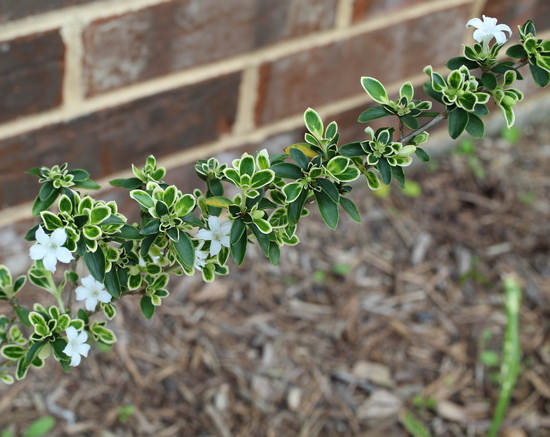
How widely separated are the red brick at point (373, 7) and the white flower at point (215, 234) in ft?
3.65

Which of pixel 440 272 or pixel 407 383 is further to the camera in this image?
pixel 440 272

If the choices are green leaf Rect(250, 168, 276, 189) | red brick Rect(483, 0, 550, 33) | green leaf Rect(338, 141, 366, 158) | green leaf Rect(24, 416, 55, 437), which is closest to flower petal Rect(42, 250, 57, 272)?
green leaf Rect(250, 168, 276, 189)

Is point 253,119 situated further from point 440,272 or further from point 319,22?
point 440,272

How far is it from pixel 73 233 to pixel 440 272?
1.41m

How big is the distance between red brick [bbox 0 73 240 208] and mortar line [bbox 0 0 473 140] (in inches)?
0.6

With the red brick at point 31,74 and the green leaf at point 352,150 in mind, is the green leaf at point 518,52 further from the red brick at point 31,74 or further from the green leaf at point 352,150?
the red brick at point 31,74

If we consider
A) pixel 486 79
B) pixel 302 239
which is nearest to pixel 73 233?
pixel 486 79

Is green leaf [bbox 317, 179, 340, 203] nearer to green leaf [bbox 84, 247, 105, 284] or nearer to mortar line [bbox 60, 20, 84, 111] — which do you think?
green leaf [bbox 84, 247, 105, 284]

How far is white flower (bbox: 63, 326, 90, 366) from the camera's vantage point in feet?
2.42

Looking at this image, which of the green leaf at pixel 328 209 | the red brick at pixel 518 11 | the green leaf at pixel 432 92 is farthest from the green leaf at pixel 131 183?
the red brick at pixel 518 11

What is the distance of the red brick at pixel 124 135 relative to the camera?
4.89 ft

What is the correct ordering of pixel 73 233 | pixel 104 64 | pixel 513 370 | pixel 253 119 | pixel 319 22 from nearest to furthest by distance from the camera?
pixel 73 233 < pixel 104 64 < pixel 513 370 < pixel 319 22 < pixel 253 119

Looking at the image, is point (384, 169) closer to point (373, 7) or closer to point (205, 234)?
point (205, 234)

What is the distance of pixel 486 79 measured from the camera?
0.72 meters
